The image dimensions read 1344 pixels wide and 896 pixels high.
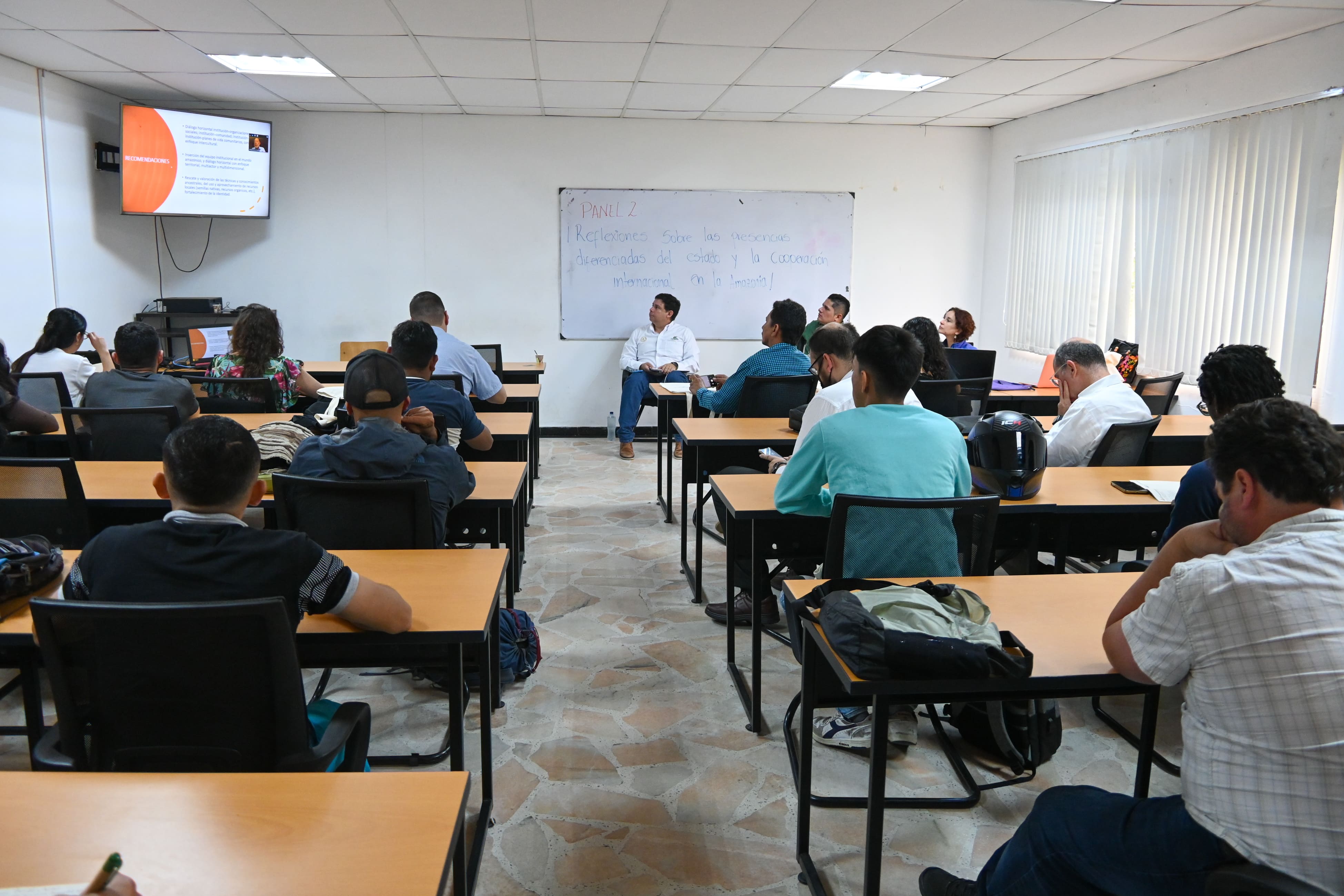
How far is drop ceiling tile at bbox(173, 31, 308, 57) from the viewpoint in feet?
16.1

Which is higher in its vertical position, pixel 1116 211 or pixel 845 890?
pixel 1116 211

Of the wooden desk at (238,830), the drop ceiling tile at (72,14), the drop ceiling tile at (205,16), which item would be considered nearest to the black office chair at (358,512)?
the wooden desk at (238,830)

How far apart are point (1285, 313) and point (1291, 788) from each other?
452cm

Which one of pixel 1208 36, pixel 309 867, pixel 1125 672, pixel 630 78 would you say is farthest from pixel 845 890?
pixel 630 78

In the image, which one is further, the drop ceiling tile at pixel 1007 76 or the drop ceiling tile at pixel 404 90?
the drop ceiling tile at pixel 404 90

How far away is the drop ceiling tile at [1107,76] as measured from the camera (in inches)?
210

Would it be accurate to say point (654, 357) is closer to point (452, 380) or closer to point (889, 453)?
point (452, 380)

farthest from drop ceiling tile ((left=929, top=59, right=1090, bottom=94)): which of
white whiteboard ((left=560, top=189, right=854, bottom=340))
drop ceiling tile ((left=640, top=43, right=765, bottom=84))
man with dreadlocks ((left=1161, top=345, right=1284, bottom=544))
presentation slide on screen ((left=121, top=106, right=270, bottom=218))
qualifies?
presentation slide on screen ((left=121, top=106, right=270, bottom=218))

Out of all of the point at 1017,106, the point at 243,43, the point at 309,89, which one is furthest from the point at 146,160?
the point at 1017,106

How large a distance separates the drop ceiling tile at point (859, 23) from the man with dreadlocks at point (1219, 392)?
8.28ft

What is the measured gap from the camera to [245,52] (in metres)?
5.36

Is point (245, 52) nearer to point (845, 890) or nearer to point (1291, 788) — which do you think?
point (845, 890)

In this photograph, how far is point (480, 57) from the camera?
17.8 ft

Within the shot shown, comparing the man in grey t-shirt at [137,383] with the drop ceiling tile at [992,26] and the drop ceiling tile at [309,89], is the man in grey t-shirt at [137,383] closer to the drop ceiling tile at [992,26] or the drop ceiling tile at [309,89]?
the drop ceiling tile at [309,89]
